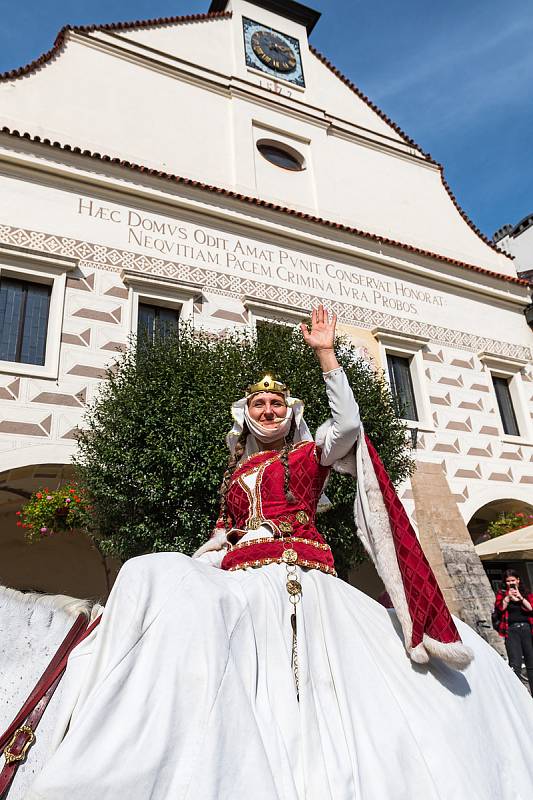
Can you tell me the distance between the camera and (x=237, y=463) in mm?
3895

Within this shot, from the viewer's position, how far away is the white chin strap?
377 centimetres

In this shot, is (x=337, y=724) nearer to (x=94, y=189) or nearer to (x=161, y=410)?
(x=161, y=410)

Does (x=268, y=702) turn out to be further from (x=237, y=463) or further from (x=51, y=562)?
(x=51, y=562)

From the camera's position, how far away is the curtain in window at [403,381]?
15.1m

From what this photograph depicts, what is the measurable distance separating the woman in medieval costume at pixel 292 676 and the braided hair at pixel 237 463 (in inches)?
0.8

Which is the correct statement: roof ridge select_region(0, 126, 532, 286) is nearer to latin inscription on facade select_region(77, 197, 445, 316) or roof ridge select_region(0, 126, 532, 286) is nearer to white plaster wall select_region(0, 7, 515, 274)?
white plaster wall select_region(0, 7, 515, 274)

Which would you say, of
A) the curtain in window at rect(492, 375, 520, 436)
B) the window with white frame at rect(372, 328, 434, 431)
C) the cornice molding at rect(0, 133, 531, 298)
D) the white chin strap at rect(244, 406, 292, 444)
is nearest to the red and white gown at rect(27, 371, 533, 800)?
the white chin strap at rect(244, 406, 292, 444)

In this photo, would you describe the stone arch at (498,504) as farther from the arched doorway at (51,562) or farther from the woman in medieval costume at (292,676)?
the woman in medieval costume at (292,676)

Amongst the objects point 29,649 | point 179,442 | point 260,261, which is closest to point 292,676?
point 29,649

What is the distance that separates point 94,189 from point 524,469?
12335 mm

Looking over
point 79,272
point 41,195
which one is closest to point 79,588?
point 79,272

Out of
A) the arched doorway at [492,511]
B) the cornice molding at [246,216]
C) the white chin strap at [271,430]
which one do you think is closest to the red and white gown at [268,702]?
the white chin strap at [271,430]

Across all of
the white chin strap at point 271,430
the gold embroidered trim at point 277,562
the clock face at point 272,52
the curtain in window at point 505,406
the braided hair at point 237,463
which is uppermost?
the clock face at point 272,52

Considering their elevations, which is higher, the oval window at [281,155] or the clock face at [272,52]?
the clock face at [272,52]
